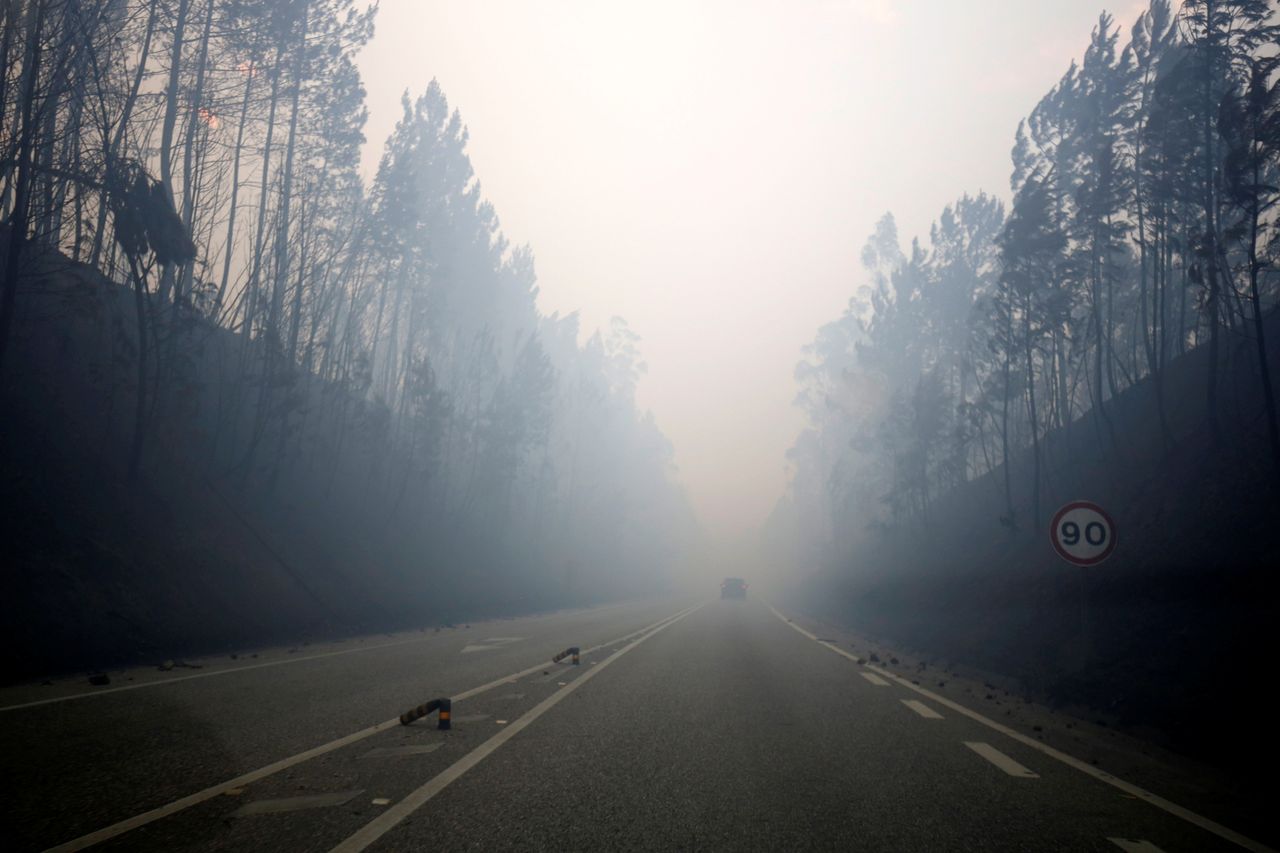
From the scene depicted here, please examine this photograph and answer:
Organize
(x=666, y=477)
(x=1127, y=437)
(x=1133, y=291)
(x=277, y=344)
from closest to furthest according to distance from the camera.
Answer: (x=277, y=344) < (x=1127, y=437) < (x=1133, y=291) < (x=666, y=477)

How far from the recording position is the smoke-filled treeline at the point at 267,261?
1498cm

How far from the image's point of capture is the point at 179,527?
16547 millimetres

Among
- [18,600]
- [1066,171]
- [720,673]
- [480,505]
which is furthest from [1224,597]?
[480,505]

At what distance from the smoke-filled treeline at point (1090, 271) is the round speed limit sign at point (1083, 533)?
293 inches

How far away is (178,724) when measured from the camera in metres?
6.11

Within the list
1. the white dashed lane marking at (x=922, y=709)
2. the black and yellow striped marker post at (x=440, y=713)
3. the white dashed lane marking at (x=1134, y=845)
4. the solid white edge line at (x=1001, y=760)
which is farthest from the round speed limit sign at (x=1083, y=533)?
the black and yellow striped marker post at (x=440, y=713)

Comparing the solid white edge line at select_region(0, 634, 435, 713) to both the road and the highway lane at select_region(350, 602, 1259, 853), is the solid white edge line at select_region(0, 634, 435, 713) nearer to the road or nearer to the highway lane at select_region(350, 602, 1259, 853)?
the road

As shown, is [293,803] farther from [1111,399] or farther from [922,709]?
[1111,399]

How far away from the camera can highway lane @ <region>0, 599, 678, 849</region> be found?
13.0 feet

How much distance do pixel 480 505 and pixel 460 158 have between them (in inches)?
929

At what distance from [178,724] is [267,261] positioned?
2181cm

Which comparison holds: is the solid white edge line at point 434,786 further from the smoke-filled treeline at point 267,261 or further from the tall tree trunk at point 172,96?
the tall tree trunk at point 172,96

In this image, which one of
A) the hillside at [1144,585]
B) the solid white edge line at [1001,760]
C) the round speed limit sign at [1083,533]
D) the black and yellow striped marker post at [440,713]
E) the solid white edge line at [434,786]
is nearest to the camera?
the solid white edge line at [434,786]

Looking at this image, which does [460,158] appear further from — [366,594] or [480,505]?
[366,594]
